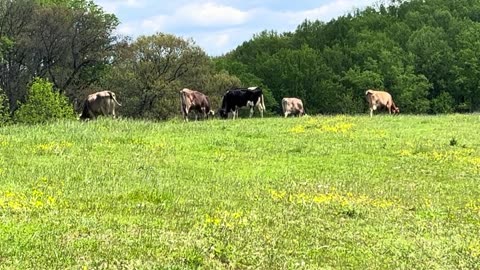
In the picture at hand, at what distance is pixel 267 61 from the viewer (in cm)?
9706

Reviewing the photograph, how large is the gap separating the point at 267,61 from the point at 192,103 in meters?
65.1

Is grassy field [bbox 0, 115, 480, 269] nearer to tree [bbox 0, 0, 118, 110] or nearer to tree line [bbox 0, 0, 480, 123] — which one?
tree line [bbox 0, 0, 480, 123]

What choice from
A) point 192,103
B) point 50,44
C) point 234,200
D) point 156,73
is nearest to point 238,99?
point 192,103

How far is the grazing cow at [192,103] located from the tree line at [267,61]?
1792cm

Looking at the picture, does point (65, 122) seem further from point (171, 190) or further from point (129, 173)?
point (171, 190)

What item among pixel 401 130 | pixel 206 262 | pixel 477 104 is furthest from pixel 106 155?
pixel 477 104

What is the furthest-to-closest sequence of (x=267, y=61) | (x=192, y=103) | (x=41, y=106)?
(x=267, y=61), (x=41, y=106), (x=192, y=103)

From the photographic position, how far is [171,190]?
38.3 ft

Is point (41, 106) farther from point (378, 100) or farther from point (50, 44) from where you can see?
point (378, 100)

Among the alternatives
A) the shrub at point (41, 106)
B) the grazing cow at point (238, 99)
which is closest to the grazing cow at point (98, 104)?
the grazing cow at point (238, 99)

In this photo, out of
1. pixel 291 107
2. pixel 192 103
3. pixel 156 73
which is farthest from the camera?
pixel 156 73

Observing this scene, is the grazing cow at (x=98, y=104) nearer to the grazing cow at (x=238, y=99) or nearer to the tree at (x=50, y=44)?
the grazing cow at (x=238, y=99)

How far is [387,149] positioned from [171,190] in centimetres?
913

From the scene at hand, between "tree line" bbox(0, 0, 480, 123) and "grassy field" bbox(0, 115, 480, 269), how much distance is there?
31912 mm
